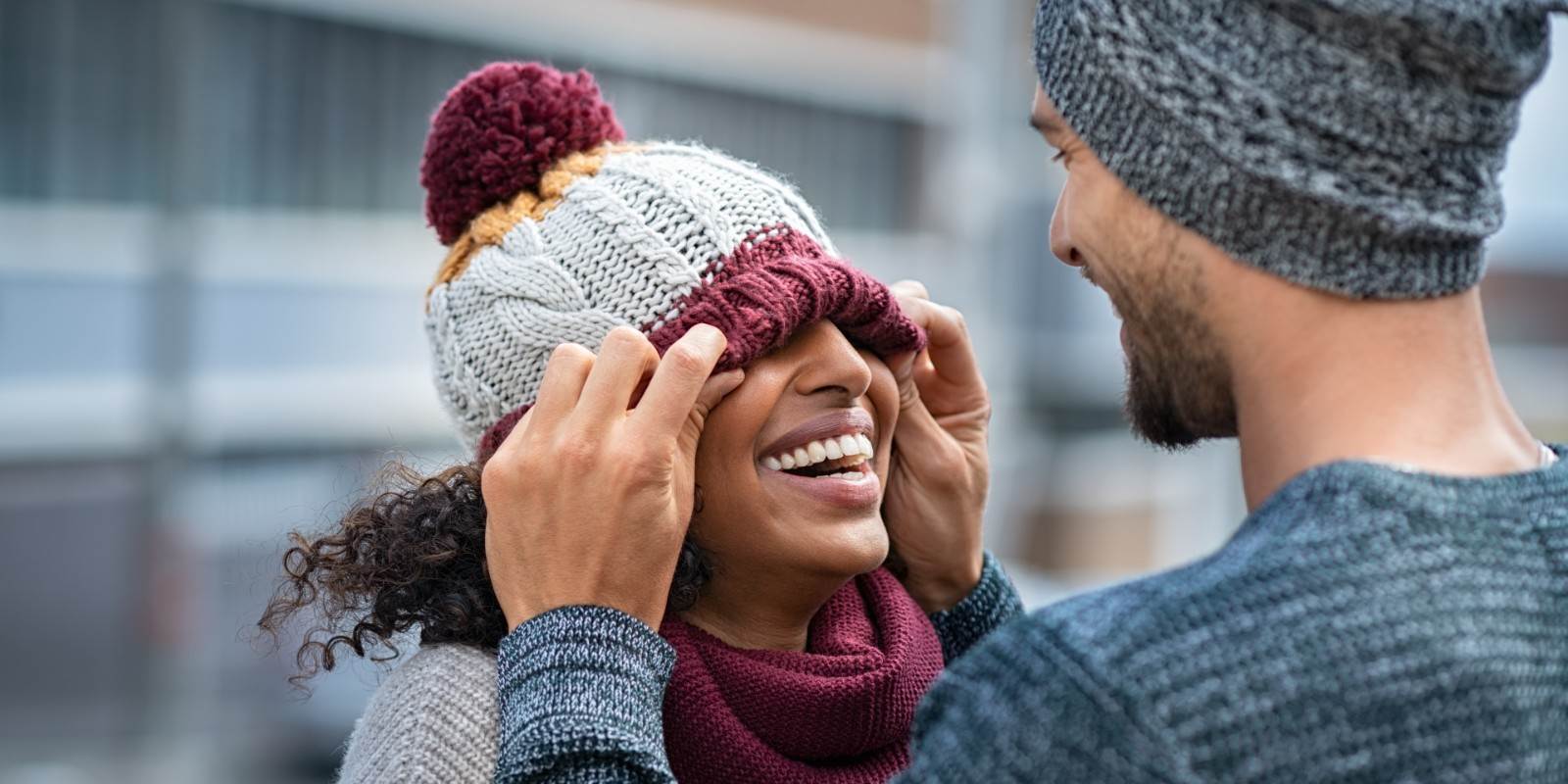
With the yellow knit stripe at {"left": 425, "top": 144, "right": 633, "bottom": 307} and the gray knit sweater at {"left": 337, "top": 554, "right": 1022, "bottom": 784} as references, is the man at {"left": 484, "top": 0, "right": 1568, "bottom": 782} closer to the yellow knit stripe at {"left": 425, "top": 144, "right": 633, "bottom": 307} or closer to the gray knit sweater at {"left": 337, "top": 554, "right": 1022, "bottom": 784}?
the gray knit sweater at {"left": 337, "top": 554, "right": 1022, "bottom": 784}

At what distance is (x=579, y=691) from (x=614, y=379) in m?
0.39

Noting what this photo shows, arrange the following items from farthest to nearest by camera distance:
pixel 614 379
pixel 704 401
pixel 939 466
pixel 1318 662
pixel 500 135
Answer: pixel 939 466, pixel 500 135, pixel 704 401, pixel 614 379, pixel 1318 662

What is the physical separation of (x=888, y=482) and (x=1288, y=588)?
1.15 metres

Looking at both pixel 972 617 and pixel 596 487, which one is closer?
pixel 596 487

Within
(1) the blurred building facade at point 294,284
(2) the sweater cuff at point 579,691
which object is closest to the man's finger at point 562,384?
(2) the sweater cuff at point 579,691

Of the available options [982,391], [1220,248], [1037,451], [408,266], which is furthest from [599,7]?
[1220,248]

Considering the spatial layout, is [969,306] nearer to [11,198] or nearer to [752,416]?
[11,198]

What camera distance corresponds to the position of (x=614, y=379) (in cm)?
193

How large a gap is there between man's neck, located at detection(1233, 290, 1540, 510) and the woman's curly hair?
0.90 m

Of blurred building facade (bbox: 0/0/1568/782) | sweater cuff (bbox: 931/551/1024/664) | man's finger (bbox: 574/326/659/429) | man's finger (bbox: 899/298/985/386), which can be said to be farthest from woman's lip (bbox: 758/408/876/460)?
blurred building facade (bbox: 0/0/1568/782)

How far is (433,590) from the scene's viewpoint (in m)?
2.15

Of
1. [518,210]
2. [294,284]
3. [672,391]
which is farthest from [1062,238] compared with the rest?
[294,284]

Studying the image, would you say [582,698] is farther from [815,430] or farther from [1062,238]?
[1062,238]

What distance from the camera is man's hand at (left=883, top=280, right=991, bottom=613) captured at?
2500mm
